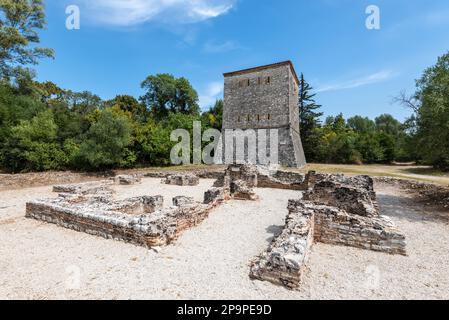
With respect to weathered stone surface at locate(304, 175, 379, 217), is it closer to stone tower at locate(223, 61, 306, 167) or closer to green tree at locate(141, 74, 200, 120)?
stone tower at locate(223, 61, 306, 167)

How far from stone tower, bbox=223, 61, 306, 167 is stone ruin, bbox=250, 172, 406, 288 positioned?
1660 centimetres

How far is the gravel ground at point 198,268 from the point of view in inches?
138

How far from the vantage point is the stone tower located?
77.2ft

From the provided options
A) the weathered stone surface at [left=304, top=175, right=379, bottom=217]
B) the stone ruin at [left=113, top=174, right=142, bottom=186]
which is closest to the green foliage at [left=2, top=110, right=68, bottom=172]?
the stone ruin at [left=113, top=174, right=142, bottom=186]

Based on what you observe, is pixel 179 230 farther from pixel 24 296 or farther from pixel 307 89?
pixel 307 89

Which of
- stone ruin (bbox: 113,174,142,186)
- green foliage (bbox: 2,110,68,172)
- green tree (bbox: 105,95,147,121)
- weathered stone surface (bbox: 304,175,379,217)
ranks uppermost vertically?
green tree (bbox: 105,95,147,121)

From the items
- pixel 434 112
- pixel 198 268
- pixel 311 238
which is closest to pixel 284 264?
pixel 198 268

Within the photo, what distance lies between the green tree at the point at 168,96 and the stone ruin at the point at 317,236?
120 ft

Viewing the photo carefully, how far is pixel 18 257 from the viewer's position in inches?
184

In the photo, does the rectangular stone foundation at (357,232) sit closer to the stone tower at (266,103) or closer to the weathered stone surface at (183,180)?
the weathered stone surface at (183,180)

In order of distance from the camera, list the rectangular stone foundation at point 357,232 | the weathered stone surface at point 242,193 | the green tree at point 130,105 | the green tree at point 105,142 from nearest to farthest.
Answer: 1. the rectangular stone foundation at point 357,232
2. the weathered stone surface at point 242,193
3. the green tree at point 105,142
4. the green tree at point 130,105

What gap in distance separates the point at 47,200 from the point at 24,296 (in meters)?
5.25

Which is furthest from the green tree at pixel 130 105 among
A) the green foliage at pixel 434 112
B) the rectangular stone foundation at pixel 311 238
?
the rectangular stone foundation at pixel 311 238

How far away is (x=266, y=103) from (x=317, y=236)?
68.2 feet
